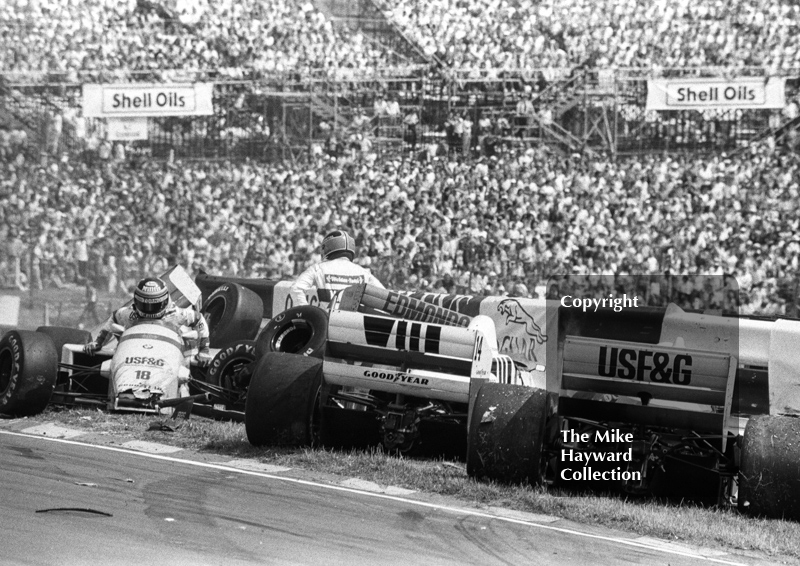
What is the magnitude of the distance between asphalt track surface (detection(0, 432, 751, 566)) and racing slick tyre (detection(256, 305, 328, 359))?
7.60ft

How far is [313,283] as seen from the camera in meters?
10.7

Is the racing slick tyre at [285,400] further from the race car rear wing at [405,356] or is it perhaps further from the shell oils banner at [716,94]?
the shell oils banner at [716,94]

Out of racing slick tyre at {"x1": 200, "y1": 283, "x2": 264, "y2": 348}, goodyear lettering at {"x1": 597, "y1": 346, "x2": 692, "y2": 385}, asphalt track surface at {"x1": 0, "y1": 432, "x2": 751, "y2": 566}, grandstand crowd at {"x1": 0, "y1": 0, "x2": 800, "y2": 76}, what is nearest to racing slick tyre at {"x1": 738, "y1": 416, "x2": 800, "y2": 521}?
goodyear lettering at {"x1": 597, "y1": 346, "x2": 692, "y2": 385}

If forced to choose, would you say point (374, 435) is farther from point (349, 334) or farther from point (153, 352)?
point (153, 352)

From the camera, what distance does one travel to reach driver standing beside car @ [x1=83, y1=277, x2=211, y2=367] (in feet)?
35.5

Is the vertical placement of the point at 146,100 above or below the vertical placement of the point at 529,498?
above

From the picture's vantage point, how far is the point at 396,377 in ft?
27.3

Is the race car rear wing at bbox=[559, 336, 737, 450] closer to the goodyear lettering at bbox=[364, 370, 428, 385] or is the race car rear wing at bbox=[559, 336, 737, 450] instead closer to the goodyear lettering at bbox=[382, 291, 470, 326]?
the goodyear lettering at bbox=[364, 370, 428, 385]

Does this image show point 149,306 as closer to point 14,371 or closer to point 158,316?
point 158,316

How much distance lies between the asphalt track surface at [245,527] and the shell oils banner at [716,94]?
16.1m

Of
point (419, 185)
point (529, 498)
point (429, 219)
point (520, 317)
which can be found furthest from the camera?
point (419, 185)

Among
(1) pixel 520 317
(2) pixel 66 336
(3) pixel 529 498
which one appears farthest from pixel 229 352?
(3) pixel 529 498

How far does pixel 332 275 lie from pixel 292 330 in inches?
25.1

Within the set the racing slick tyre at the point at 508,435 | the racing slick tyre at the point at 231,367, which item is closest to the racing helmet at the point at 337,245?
the racing slick tyre at the point at 231,367
